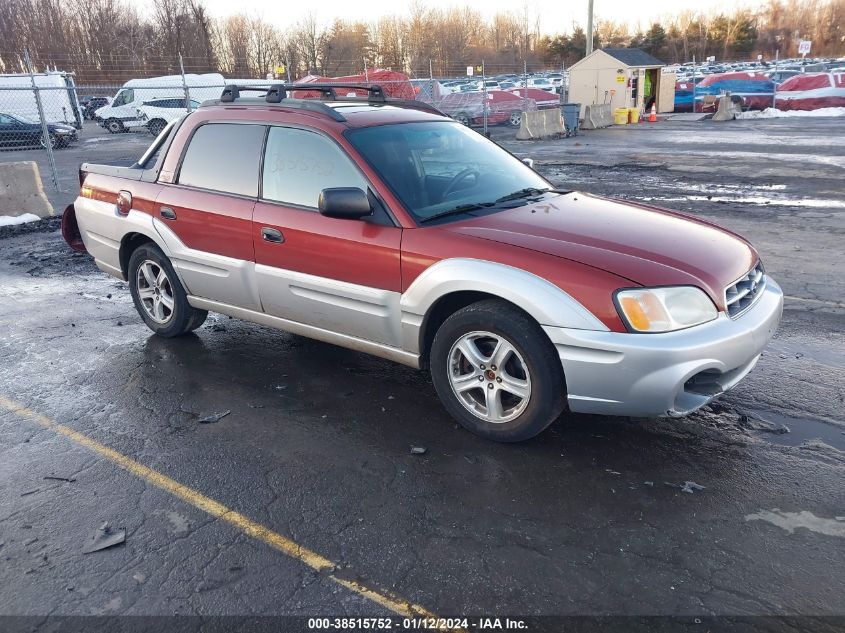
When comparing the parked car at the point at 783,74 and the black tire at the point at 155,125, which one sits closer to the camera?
the black tire at the point at 155,125

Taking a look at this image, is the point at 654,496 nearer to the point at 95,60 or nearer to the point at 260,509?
the point at 260,509

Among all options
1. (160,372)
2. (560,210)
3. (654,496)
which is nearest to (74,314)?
(160,372)

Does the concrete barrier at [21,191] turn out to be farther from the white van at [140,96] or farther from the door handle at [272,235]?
the white van at [140,96]

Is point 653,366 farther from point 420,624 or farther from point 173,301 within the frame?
point 173,301

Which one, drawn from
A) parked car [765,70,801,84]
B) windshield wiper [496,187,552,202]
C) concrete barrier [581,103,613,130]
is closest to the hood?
windshield wiper [496,187,552,202]

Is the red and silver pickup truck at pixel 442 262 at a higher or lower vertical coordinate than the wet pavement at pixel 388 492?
higher

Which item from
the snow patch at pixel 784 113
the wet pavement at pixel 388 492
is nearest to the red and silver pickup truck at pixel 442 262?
the wet pavement at pixel 388 492

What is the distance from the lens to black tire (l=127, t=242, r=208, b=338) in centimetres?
531

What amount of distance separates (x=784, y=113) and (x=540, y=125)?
518 inches

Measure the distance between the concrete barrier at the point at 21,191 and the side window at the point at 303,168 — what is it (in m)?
8.38

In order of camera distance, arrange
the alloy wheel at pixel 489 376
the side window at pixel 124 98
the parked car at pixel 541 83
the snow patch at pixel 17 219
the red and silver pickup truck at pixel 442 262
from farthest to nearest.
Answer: the parked car at pixel 541 83, the side window at pixel 124 98, the snow patch at pixel 17 219, the alloy wheel at pixel 489 376, the red and silver pickup truck at pixel 442 262

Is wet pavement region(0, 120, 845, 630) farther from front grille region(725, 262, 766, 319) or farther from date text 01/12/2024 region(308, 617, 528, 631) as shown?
front grille region(725, 262, 766, 319)

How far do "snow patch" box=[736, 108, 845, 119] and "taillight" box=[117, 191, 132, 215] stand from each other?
95.3 ft

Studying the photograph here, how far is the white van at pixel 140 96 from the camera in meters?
27.7
